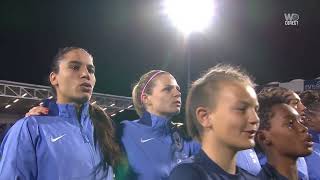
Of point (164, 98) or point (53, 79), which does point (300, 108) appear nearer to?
point (164, 98)

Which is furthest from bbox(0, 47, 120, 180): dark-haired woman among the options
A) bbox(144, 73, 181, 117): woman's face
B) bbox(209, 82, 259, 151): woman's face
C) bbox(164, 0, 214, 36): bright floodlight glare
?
bbox(164, 0, 214, 36): bright floodlight glare

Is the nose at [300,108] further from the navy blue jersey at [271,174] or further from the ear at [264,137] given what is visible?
the navy blue jersey at [271,174]

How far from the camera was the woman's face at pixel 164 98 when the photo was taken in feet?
11.8

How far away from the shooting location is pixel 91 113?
329 cm

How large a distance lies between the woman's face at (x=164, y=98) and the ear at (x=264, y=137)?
1.25 meters

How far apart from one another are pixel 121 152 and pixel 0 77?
11.7 m

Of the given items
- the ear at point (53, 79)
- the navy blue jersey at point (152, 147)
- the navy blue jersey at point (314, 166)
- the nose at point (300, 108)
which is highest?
the ear at point (53, 79)

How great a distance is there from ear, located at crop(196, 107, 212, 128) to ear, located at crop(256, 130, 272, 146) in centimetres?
60

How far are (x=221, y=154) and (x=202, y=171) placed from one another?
0.15 m

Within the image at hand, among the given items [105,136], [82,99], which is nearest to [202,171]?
[82,99]

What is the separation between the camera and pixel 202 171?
1789 mm

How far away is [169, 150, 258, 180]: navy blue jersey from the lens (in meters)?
1.74

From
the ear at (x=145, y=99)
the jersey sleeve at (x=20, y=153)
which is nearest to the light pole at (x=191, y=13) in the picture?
the ear at (x=145, y=99)

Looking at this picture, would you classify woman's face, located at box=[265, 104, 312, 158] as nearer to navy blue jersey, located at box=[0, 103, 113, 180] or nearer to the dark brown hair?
navy blue jersey, located at box=[0, 103, 113, 180]
